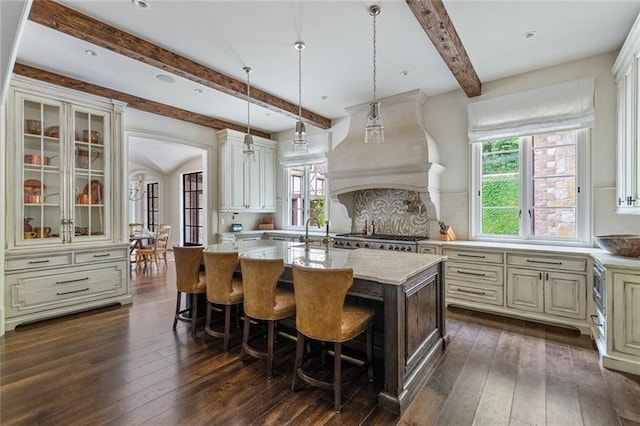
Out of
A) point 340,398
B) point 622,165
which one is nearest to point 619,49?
point 622,165

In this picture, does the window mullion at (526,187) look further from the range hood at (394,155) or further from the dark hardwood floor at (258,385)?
the dark hardwood floor at (258,385)

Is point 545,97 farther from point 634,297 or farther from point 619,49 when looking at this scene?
point 634,297

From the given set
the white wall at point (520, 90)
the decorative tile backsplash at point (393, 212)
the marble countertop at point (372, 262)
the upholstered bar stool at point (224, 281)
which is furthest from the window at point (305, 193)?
the upholstered bar stool at point (224, 281)

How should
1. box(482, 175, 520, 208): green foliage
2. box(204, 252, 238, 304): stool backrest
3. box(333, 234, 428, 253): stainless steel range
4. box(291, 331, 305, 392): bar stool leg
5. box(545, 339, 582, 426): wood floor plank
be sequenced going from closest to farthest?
box(545, 339, 582, 426): wood floor plank
box(291, 331, 305, 392): bar stool leg
box(204, 252, 238, 304): stool backrest
box(482, 175, 520, 208): green foliage
box(333, 234, 428, 253): stainless steel range

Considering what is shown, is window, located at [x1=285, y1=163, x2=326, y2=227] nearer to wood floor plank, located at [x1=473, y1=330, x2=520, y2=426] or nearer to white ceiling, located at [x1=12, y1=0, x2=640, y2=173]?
white ceiling, located at [x1=12, y1=0, x2=640, y2=173]

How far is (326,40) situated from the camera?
3.01 metres

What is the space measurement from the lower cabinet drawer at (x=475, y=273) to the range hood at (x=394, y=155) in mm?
1033

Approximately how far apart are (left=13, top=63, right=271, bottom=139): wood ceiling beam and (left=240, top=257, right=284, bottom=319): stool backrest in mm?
3581

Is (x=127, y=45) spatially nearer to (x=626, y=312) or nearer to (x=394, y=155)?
(x=394, y=155)

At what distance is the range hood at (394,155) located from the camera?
13.7 ft

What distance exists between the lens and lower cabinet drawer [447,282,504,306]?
3.57m

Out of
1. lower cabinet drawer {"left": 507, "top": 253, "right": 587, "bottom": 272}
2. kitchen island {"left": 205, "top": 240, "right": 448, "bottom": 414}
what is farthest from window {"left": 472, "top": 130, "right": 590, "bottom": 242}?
kitchen island {"left": 205, "top": 240, "right": 448, "bottom": 414}

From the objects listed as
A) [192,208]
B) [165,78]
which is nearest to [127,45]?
[165,78]

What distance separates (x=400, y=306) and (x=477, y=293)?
230cm
